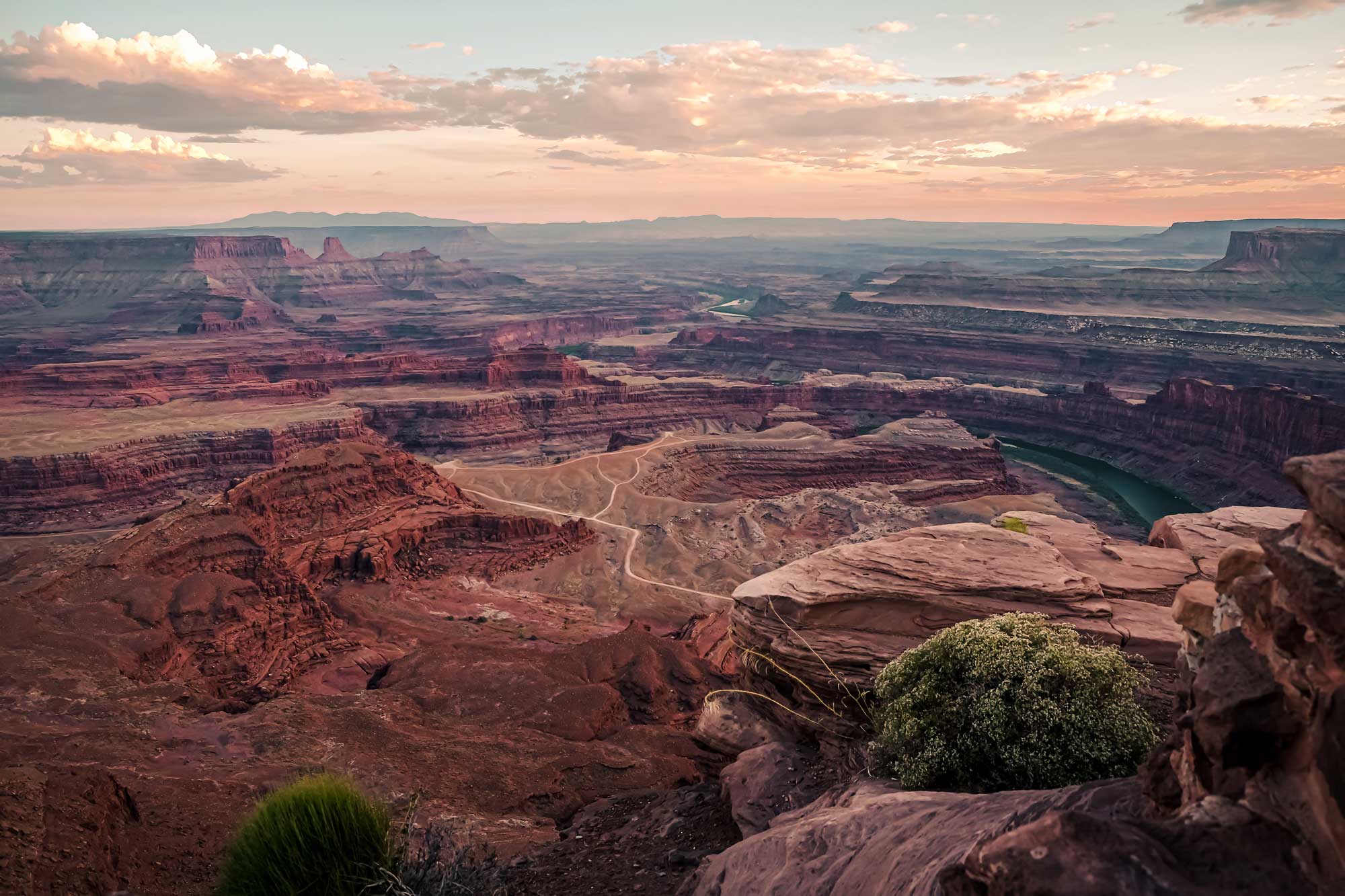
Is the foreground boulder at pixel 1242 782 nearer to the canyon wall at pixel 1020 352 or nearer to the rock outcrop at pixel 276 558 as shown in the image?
the rock outcrop at pixel 276 558

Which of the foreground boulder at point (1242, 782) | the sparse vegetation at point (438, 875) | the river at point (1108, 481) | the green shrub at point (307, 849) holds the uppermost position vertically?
the foreground boulder at point (1242, 782)

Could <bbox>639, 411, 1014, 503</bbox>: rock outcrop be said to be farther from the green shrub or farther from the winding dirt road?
the green shrub

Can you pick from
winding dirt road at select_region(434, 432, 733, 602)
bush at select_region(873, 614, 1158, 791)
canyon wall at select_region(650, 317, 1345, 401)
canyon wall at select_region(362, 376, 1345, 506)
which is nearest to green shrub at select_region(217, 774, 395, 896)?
bush at select_region(873, 614, 1158, 791)

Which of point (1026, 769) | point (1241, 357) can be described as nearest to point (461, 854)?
point (1026, 769)

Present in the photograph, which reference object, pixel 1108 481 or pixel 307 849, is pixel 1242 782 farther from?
pixel 1108 481

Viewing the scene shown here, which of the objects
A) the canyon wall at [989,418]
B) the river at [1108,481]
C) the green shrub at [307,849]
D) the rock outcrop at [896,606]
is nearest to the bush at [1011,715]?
the rock outcrop at [896,606]

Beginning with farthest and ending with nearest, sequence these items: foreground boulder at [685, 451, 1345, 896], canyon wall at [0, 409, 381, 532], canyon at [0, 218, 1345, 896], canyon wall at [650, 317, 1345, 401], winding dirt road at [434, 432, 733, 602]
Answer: canyon wall at [650, 317, 1345, 401], canyon wall at [0, 409, 381, 532], winding dirt road at [434, 432, 733, 602], canyon at [0, 218, 1345, 896], foreground boulder at [685, 451, 1345, 896]
